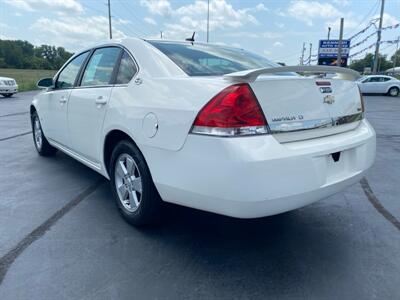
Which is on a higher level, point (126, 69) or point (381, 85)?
point (126, 69)

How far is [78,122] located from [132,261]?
1.82 meters

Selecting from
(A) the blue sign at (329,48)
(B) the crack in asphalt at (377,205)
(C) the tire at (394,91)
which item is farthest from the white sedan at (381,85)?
(B) the crack in asphalt at (377,205)

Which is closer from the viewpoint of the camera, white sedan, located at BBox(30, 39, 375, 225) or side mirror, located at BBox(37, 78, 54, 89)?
white sedan, located at BBox(30, 39, 375, 225)

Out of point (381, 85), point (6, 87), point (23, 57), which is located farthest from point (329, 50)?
point (23, 57)

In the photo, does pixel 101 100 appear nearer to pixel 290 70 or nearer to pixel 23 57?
pixel 290 70

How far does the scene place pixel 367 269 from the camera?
7.88 ft

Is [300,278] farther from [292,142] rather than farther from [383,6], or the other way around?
[383,6]

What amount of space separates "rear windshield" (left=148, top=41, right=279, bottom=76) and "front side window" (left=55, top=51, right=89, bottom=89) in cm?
137

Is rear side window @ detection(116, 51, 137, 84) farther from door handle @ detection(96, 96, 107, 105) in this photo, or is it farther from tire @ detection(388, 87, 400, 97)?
tire @ detection(388, 87, 400, 97)

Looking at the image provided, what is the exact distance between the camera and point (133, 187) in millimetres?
2938

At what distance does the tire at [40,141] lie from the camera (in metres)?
5.23

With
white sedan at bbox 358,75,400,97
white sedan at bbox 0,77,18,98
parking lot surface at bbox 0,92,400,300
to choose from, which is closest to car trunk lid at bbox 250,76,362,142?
parking lot surface at bbox 0,92,400,300

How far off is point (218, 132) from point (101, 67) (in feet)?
6.39

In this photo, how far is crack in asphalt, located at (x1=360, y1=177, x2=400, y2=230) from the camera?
3.15 m
